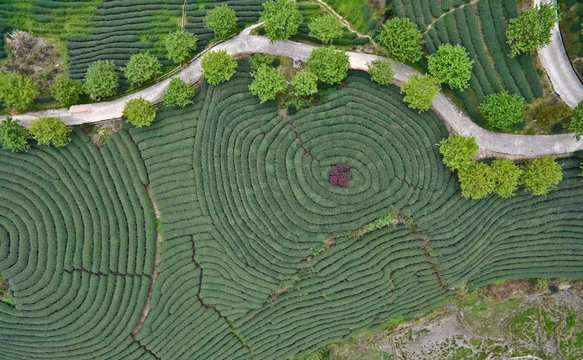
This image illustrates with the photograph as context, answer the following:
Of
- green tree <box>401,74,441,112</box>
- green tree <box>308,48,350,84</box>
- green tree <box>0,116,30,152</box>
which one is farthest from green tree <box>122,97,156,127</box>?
green tree <box>401,74,441,112</box>

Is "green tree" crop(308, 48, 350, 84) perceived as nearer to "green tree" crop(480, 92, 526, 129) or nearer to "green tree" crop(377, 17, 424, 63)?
"green tree" crop(377, 17, 424, 63)

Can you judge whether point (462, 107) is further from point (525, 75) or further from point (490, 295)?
point (490, 295)

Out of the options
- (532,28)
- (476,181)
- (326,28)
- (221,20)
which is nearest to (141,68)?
(221,20)

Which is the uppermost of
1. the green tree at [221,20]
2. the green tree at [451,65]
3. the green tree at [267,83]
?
the green tree at [221,20]

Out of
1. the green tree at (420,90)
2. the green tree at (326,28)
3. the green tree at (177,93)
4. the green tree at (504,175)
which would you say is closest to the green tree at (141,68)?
the green tree at (177,93)

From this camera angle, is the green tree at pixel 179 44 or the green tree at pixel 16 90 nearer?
the green tree at pixel 16 90

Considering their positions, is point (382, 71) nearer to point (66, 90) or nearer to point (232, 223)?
point (232, 223)

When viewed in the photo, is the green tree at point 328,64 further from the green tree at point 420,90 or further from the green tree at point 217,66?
the green tree at point 217,66
